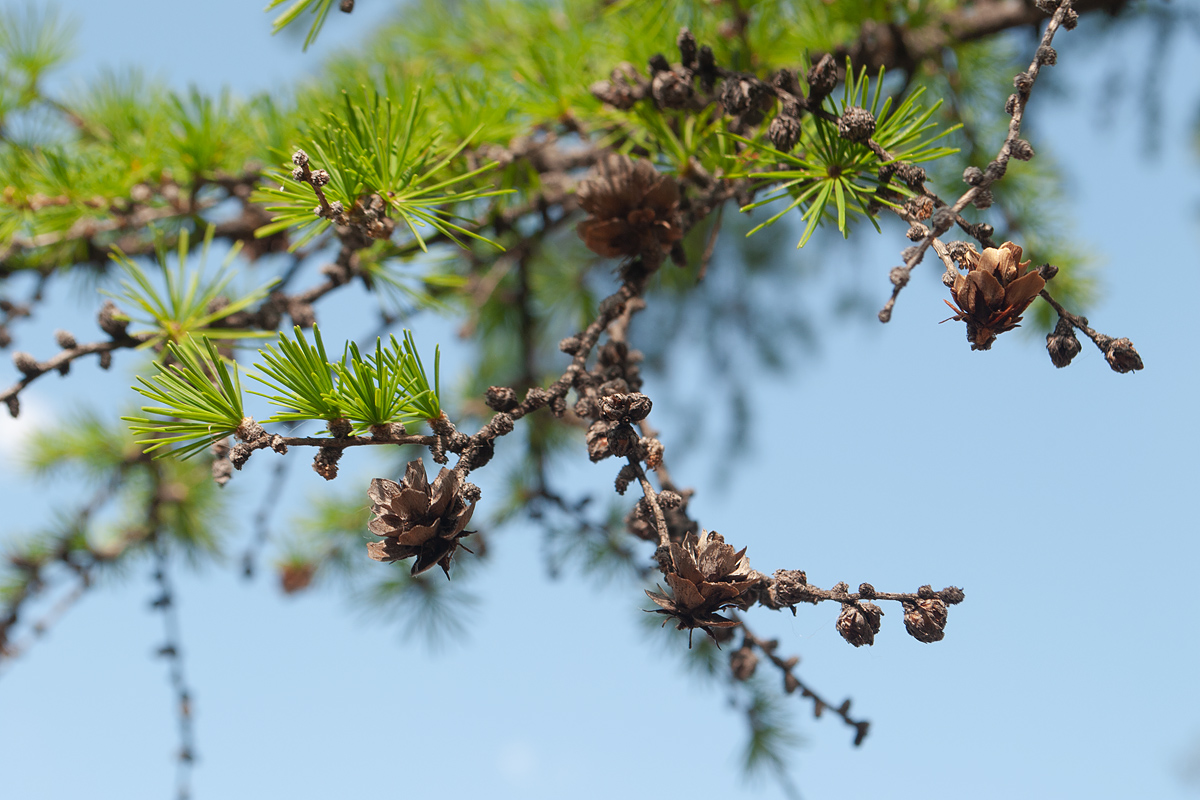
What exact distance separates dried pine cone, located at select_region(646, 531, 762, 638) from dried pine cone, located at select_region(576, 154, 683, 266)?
0.27 meters

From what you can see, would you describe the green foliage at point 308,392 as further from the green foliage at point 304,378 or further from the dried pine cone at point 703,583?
the dried pine cone at point 703,583

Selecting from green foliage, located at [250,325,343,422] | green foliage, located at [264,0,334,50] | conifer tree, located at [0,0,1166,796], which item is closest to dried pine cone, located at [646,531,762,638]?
conifer tree, located at [0,0,1166,796]

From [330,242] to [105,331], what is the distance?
27cm

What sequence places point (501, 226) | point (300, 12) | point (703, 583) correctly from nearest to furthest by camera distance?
1. point (703, 583)
2. point (300, 12)
3. point (501, 226)

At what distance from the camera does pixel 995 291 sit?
1.30ft

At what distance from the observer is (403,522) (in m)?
0.43

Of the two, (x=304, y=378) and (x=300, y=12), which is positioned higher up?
(x=300, y=12)

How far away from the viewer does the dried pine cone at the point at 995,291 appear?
1.30 feet

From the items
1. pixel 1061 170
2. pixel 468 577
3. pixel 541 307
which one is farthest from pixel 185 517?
pixel 1061 170

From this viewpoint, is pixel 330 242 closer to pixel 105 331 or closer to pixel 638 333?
pixel 105 331

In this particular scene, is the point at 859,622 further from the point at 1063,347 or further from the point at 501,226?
the point at 501,226

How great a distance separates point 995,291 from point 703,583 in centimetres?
22

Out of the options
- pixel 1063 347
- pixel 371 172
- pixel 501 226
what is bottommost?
pixel 1063 347

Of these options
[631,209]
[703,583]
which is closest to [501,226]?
[631,209]
